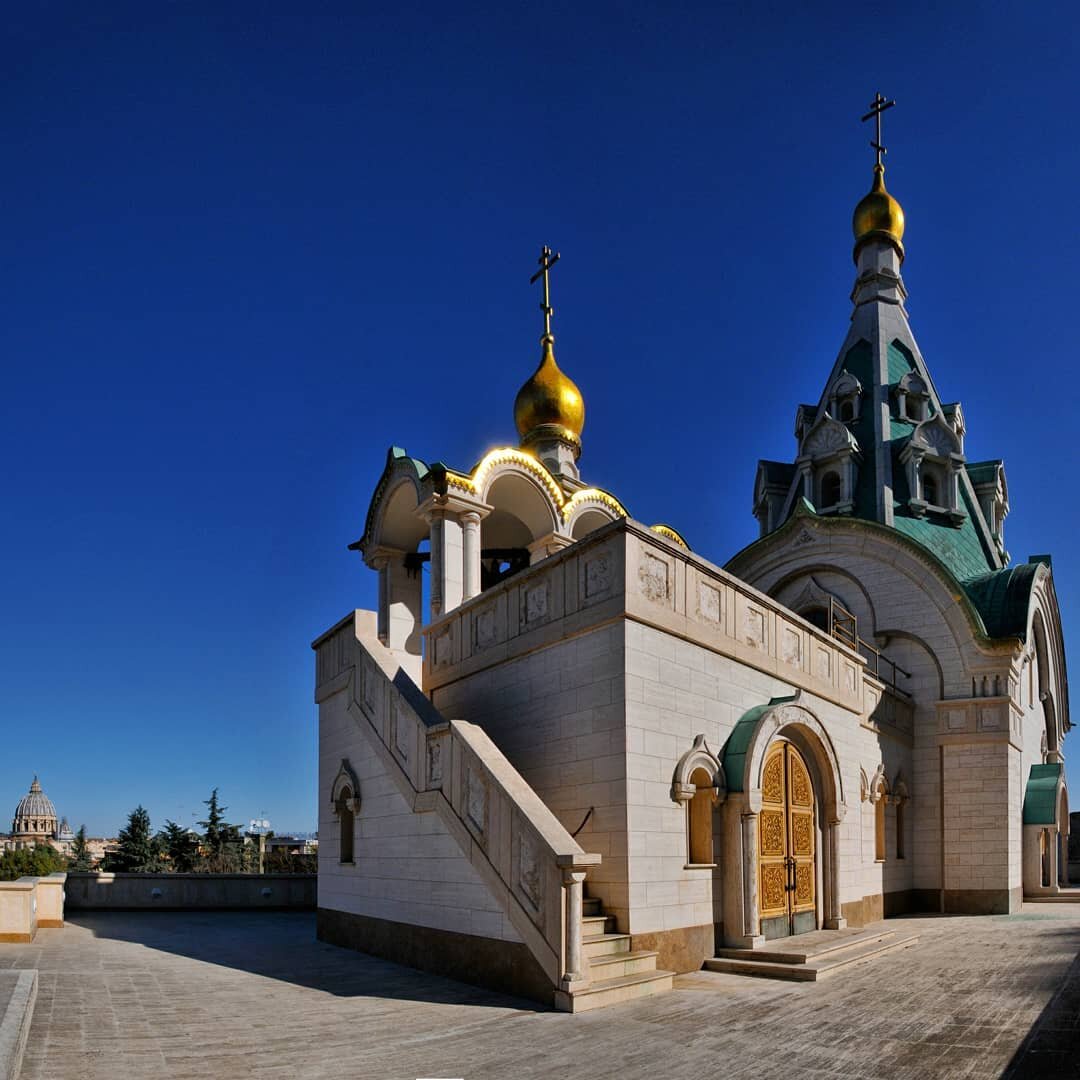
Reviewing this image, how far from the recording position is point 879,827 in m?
17.5

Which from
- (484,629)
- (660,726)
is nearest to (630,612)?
(660,726)

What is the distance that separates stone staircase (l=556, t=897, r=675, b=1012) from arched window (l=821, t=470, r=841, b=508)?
16096 mm

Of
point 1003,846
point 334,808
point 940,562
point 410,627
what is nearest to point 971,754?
point 1003,846

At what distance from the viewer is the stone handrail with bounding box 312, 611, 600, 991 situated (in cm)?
837

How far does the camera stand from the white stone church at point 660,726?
970 cm

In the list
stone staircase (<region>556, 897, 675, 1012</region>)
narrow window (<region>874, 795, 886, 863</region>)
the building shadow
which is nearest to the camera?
stone staircase (<region>556, 897, 675, 1012</region>)

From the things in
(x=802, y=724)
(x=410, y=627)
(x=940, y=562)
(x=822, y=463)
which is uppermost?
(x=822, y=463)

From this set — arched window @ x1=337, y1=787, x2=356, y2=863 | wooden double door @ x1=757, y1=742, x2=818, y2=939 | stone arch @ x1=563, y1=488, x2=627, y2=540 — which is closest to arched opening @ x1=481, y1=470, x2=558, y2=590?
stone arch @ x1=563, y1=488, x2=627, y2=540

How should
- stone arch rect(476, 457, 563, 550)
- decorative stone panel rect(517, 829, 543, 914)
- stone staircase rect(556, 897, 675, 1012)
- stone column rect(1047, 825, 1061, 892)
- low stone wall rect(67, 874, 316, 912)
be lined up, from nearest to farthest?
stone staircase rect(556, 897, 675, 1012) → decorative stone panel rect(517, 829, 543, 914) → stone arch rect(476, 457, 563, 550) → low stone wall rect(67, 874, 316, 912) → stone column rect(1047, 825, 1061, 892)

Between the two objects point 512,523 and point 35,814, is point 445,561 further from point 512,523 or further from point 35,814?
point 35,814

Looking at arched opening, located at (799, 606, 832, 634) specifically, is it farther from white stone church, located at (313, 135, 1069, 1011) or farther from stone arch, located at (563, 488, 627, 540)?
stone arch, located at (563, 488, 627, 540)

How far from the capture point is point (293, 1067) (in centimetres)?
634

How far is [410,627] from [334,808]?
3707 millimetres

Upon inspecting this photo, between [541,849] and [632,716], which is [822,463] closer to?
[632,716]
